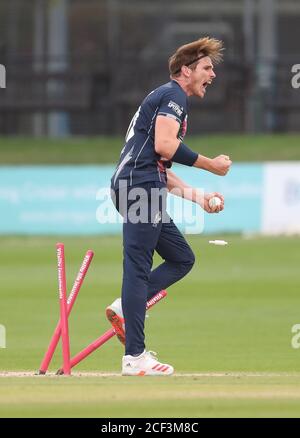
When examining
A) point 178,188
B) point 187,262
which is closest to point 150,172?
point 178,188

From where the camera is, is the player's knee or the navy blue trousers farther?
the player's knee

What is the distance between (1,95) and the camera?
32.4m

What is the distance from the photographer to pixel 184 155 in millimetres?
9570

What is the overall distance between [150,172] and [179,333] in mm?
4571

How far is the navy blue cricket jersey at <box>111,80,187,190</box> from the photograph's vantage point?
9648 millimetres

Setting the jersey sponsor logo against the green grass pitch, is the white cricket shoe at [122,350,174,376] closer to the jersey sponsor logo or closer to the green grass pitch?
the green grass pitch

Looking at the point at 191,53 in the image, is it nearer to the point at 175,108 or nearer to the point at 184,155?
the point at 175,108

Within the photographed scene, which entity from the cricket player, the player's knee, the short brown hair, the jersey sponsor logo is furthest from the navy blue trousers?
the short brown hair

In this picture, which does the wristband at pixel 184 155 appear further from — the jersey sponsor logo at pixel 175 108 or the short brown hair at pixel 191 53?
the short brown hair at pixel 191 53

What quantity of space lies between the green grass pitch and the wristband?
150 cm

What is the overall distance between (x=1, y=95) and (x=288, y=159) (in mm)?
7044

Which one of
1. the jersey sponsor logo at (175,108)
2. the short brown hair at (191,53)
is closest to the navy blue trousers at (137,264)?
the jersey sponsor logo at (175,108)

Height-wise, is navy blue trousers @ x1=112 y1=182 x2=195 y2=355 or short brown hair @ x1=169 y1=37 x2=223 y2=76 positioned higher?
short brown hair @ x1=169 y1=37 x2=223 y2=76

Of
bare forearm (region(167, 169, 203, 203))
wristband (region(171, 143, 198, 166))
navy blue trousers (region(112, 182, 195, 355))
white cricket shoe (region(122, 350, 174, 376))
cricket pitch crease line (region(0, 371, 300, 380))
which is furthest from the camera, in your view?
cricket pitch crease line (region(0, 371, 300, 380))
